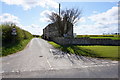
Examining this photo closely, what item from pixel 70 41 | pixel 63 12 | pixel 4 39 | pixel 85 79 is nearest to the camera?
pixel 85 79

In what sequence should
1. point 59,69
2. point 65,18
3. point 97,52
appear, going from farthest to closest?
point 65,18 < point 97,52 < point 59,69

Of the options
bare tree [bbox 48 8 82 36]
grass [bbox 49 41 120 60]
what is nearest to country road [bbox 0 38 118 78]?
grass [bbox 49 41 120 60]

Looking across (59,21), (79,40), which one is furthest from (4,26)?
(59,21)

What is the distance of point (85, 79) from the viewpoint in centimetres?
551

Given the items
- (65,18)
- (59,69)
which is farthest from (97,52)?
(65,18)

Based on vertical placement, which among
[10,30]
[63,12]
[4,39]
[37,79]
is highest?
[63,12]

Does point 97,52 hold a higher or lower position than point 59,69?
higher

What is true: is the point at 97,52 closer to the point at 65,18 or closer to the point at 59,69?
the point at 59,69

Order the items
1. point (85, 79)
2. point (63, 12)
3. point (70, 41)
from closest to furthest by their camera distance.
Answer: point (85, 79) → point (70, 41) → point (63, 12)

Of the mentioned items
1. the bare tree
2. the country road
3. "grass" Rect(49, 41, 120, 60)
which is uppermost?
the bare tree

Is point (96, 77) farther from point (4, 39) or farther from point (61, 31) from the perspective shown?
point (61, 31)

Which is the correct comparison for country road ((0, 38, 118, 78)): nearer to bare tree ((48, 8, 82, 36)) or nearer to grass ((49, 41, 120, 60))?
grass ((49, 41, 120, 60))

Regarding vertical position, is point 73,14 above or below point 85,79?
above

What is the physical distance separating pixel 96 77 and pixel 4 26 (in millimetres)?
15177
